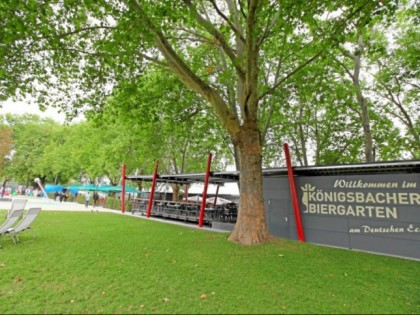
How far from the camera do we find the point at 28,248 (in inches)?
294

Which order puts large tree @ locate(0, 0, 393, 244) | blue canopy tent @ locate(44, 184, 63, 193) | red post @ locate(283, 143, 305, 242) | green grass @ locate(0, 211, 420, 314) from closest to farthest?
green grass @ locate(0, 211, 420, 314)
large tree @ locate(0, 0, 393, 244)
red post @ locate(283, 143, 305, 242)
blue canopy tent @ locate(44, 184, 63, 193)

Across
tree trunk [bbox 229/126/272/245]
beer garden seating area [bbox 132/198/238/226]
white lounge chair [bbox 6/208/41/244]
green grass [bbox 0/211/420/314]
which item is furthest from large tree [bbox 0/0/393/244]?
beer garden seating area [bbox 132/198/238/226]

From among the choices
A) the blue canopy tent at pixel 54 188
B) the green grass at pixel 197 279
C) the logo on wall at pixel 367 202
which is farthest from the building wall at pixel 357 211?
the blue canopy tent at pixel 54 188

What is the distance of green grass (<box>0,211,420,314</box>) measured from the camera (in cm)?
433

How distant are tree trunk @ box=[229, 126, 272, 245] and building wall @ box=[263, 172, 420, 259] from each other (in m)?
2.95

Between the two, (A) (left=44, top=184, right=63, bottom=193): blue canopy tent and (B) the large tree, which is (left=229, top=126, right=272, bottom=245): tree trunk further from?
(A) (left=44, top=184, right=63, bottom=193): blue canopy tent

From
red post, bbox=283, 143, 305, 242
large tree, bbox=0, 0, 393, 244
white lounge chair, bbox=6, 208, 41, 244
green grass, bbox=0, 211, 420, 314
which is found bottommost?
green grass, bbox=0, 211, 420, 314

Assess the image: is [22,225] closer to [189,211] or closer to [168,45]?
[168,45]

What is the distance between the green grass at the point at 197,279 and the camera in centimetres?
433

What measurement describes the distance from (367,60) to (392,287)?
16.9 m

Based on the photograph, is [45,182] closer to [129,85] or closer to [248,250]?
[129,85]

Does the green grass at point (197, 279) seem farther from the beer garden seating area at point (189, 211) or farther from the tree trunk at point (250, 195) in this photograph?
the beer garden seating area at point (189, 211)

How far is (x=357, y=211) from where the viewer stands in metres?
9.86

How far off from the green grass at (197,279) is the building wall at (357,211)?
1.30m
